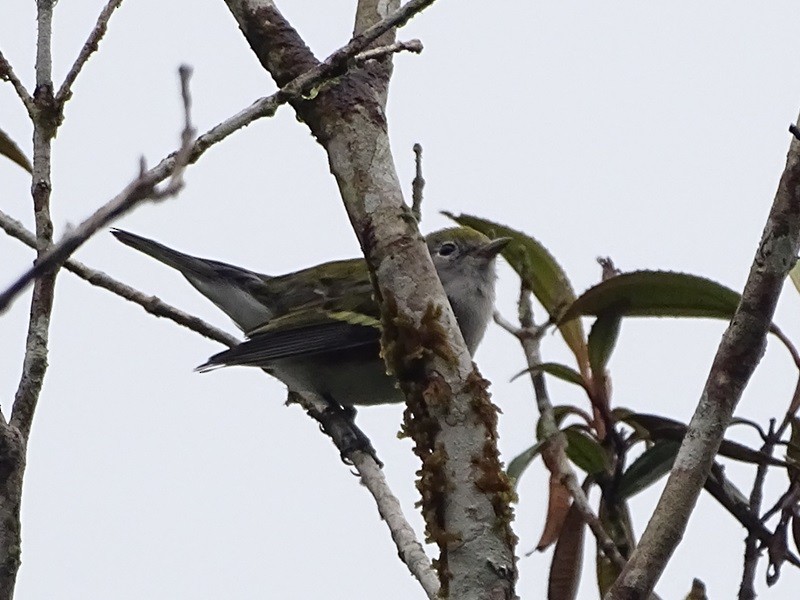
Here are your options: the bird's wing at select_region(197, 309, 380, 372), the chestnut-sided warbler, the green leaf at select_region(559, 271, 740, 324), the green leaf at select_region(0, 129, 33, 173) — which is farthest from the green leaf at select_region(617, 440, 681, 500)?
the bird's wing at select_region(197, 309, 380, 372)

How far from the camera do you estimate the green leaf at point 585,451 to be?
3.32 metres

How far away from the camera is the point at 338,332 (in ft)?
20.2

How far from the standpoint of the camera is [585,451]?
334 centimetres

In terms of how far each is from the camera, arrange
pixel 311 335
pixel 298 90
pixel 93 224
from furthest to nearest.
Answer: pixel 311 335, pixel 298 90, pixel 93 224

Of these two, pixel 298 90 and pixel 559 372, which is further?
pixel 559 372

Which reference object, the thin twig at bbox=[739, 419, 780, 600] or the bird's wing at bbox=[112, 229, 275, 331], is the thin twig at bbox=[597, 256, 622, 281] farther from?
the bird's wing at bbox=[112, 229, 275, 331]

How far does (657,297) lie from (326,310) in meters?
3.18

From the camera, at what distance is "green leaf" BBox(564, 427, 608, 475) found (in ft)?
10.9

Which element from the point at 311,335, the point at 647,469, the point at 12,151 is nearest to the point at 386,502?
the point at 647,469

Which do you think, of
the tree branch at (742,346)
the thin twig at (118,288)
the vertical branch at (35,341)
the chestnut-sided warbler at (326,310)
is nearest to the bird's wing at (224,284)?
the chestnut-sided warbler at (326,310)

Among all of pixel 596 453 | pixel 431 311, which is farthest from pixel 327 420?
pixel 431 311

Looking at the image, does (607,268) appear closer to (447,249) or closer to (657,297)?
(657,297)

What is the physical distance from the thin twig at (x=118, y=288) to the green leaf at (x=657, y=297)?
5.83 ft

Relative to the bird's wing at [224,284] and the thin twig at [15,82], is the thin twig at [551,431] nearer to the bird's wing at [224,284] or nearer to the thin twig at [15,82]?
the thin twig at [15,82]
